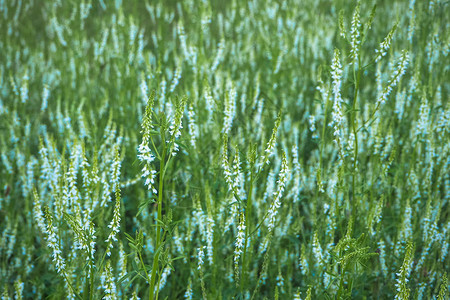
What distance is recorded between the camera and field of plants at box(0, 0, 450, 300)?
7.13 feet

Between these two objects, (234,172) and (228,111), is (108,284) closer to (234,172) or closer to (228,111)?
(234,172)

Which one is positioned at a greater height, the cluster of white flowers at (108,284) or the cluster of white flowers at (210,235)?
the cluster of white flowers at (210,235)

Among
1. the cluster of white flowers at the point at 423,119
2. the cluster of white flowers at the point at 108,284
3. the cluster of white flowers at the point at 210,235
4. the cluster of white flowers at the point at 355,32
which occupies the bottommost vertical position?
the cluster of white flowers at the point at 108,284

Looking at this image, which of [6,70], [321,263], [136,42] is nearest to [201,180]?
[321,263]

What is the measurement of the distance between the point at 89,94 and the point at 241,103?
1.45 m

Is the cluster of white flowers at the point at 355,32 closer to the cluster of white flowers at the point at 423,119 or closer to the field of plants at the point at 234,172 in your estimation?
the field of plants at the point at 234,172

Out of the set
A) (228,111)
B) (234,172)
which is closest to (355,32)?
(228,111)

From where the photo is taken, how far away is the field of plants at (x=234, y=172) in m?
2.17

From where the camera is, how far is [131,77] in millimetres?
4125

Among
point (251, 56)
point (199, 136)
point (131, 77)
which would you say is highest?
point (251, 56)

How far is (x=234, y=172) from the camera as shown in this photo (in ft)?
6.78

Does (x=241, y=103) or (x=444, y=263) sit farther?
(x=241, y=103)

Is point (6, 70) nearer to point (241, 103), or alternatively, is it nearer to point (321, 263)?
point (241, 103)

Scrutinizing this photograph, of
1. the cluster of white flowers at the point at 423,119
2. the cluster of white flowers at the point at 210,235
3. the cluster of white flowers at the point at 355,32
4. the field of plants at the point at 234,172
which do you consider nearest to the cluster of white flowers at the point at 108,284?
the field of plants at the point at 234,172
